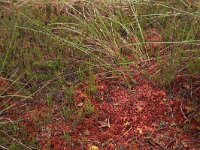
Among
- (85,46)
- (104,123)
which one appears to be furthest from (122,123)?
(85,46)

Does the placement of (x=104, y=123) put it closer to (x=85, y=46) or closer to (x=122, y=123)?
(x=122, y=123)

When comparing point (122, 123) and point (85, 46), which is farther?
point (85, 46)

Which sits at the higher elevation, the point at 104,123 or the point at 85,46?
the point at 85,46

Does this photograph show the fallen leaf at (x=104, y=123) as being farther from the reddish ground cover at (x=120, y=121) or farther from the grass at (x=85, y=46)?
the grass at (x=85, y=46)

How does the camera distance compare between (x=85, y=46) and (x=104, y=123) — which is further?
(x=85, y=46)

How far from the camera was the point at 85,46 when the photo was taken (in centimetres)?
278

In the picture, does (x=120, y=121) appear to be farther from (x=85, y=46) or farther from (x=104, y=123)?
(x=85, y=46)

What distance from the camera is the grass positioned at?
103 inches

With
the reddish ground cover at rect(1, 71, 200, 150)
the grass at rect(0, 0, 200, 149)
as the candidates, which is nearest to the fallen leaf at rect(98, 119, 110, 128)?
the reddish ground cover at rect(1, 71, 200, 150)

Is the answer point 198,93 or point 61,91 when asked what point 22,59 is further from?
point 198,93

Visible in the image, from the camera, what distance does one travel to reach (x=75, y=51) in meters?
2.92

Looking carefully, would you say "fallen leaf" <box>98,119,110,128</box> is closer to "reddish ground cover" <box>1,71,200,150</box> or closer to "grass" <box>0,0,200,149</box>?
"reddish ground cover" <box>1,71,200,150</box>

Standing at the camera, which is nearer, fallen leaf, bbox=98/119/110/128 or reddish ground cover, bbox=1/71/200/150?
reddish ground cover, bbox=1/71/200/150

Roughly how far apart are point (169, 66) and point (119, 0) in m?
0.90
